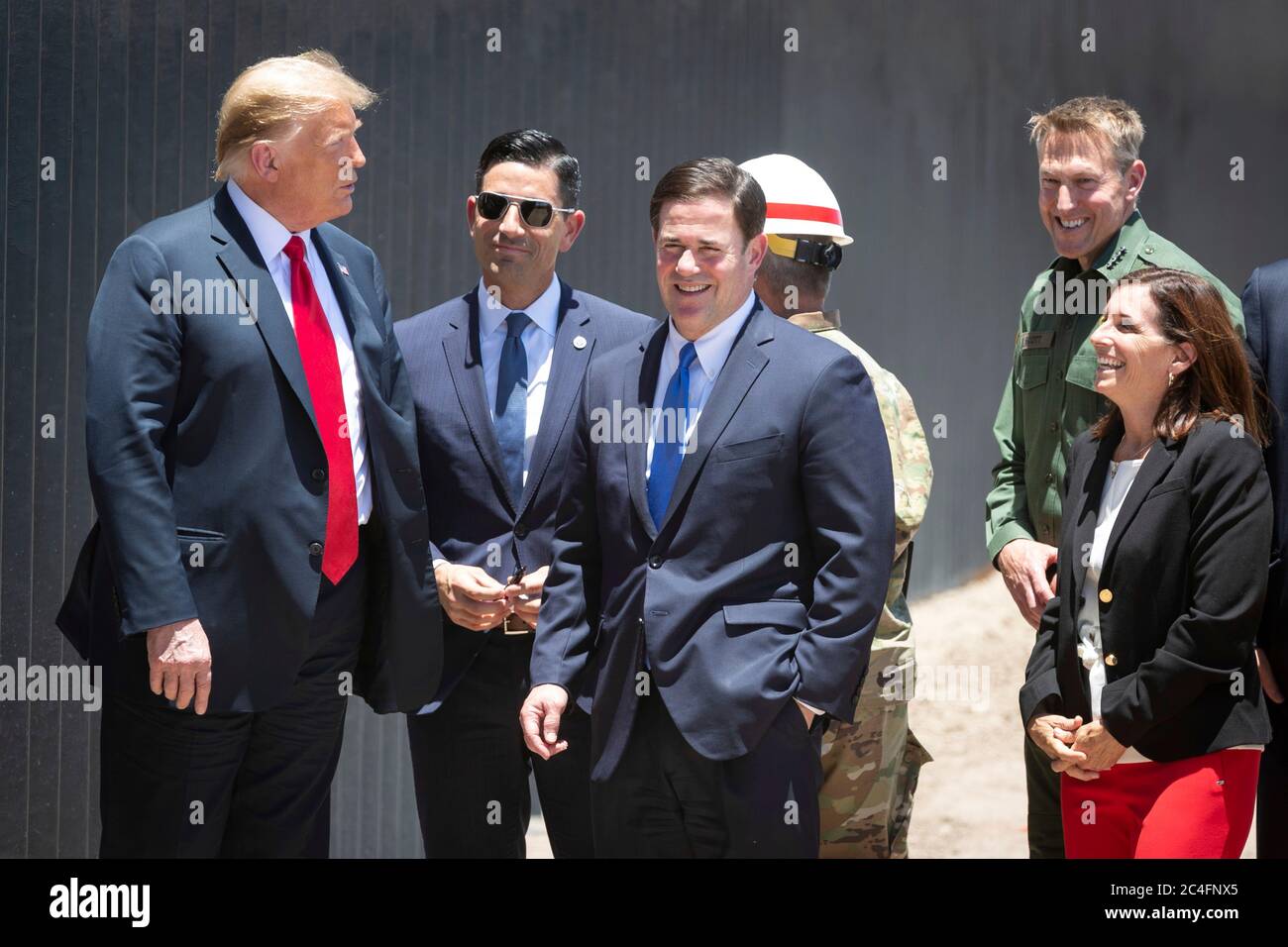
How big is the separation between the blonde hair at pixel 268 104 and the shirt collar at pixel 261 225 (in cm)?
5

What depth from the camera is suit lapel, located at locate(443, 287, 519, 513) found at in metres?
3.72

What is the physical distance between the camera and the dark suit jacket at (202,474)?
3029mm

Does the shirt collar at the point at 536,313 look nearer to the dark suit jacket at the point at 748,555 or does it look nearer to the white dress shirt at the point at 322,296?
the white dress shirt at the point at 322,296

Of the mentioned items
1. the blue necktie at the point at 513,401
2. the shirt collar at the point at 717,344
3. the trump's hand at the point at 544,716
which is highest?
the shirt collar at the point at 717,344

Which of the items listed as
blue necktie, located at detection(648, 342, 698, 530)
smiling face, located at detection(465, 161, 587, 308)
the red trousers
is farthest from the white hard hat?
the red trousers

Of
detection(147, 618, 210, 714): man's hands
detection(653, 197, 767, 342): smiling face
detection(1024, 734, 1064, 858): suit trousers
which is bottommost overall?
detection(1024, 734, 1064, 858): suit trousers

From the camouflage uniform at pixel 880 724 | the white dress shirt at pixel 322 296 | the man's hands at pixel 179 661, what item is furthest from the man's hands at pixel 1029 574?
the man's hands at pixel 179 661

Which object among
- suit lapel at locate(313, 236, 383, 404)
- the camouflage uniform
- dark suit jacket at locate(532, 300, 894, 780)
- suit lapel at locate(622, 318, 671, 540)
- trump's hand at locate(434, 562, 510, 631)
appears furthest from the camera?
the camouflage uniform

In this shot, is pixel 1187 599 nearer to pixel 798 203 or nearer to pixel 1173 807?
pixel 1173 807

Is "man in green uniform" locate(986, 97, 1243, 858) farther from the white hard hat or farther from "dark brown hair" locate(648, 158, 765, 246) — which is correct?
"dark brown hair" locate(648, 158, 765, 246)

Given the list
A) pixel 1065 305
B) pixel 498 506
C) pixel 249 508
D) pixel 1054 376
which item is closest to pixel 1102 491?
pixel 1054 376

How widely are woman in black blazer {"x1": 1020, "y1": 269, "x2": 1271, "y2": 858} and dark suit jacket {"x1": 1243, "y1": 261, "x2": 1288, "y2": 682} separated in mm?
104

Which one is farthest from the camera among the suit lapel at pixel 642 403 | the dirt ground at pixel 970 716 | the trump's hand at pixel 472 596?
the dirt ground at pixel 970 716

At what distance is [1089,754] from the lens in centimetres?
318
